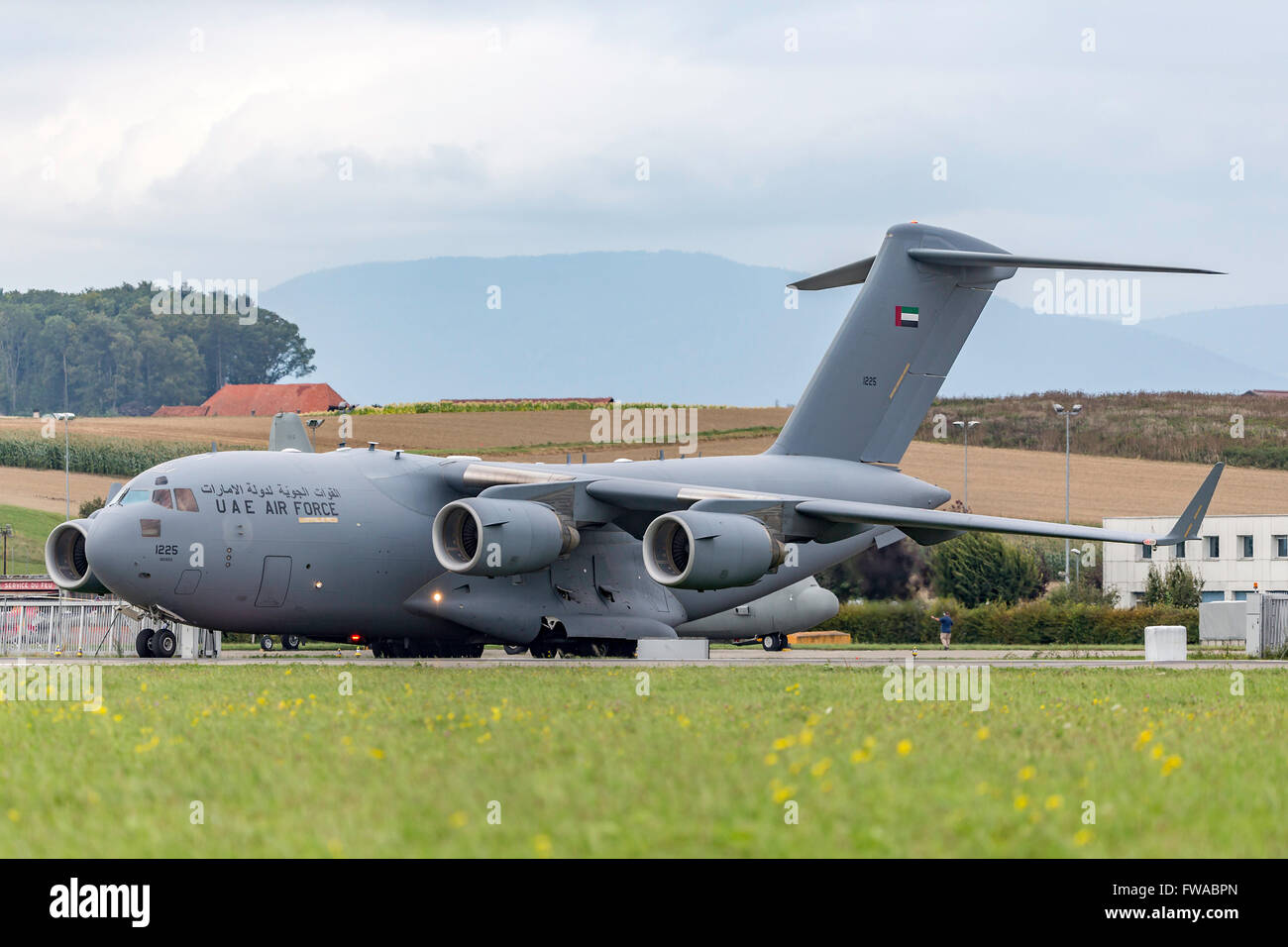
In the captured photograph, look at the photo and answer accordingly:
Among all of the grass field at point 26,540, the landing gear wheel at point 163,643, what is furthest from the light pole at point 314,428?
the landing gear wheel at point 163,643

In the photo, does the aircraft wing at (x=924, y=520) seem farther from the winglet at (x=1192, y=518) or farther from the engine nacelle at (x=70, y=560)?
the engine nacelle at (x=70, y=560)

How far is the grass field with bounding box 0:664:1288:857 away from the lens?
707cm

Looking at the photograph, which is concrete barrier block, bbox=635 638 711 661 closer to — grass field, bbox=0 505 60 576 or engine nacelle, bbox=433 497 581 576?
engine nacelle, bbox=433 497 581 576

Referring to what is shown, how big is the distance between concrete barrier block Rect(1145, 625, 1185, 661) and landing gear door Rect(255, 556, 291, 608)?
15.5 m

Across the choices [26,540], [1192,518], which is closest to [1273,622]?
[1192,518]

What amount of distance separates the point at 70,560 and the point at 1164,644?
63.9ft

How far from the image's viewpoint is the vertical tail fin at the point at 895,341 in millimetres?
29547

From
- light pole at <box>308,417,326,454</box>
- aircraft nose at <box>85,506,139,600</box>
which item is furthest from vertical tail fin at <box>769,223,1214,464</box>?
light pole at <box>308,417,326,454</box>

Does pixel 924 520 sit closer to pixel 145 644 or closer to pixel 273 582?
pixel 273 582

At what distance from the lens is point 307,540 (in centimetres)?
2477

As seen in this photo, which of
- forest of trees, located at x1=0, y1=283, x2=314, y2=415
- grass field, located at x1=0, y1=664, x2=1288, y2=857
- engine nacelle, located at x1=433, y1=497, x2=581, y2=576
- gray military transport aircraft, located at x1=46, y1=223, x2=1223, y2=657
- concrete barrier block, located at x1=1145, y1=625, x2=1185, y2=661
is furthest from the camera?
forest of trees, located at x1=0, y1=283, x2=314, y2=415

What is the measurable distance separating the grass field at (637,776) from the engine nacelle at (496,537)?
857 cm

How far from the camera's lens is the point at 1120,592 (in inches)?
2382
